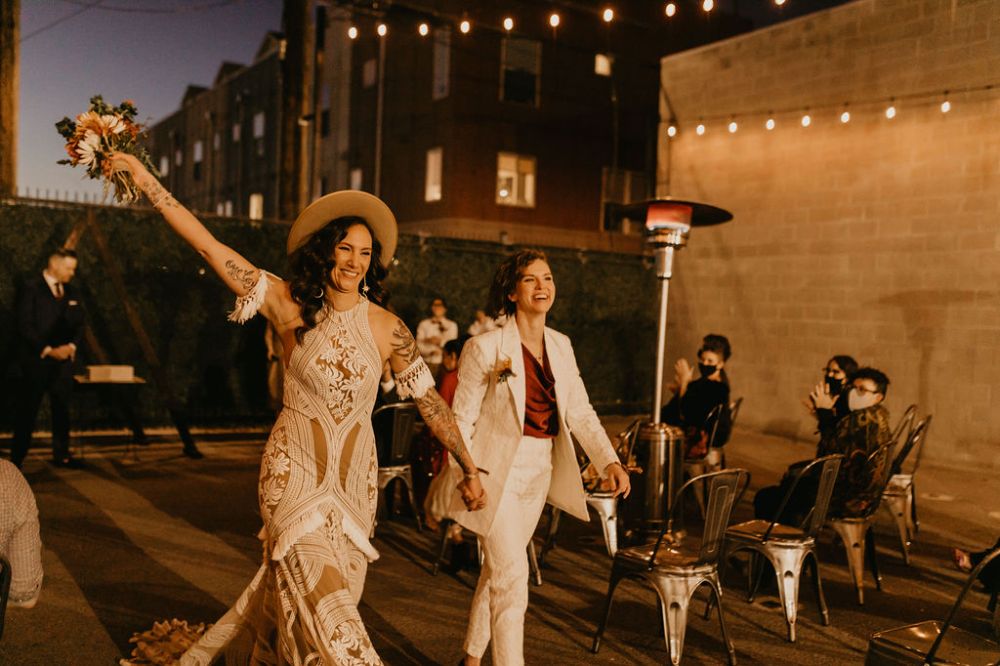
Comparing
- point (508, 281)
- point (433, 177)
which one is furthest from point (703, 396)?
point (433, 177)

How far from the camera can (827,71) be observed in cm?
1253

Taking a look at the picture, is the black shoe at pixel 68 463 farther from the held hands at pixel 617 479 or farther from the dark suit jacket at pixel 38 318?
the held hands at pixel 617 479

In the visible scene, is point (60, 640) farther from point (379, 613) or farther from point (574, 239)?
point (574, 239)

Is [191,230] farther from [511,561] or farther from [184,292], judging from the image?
[184,292]

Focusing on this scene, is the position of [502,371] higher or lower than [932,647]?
higher

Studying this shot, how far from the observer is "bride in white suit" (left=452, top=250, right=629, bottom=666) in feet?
13.1

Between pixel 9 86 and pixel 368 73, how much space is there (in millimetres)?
16979

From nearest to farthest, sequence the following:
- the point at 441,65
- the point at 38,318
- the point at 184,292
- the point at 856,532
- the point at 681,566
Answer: the point at 681,566, the point at 856,532, the point at 38,318, the point at 184,292, the point at 441,65

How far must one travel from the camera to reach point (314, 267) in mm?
3277

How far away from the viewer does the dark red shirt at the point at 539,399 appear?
4199 millimetres

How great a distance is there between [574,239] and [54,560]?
66.0 ft

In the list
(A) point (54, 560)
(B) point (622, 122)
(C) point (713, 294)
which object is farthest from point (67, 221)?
(B) point (622, 122)

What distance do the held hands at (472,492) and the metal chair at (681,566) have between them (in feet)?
3.82

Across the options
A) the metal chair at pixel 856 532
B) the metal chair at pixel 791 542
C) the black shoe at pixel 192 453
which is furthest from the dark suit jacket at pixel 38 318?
the metal chair at pixel 856 532
